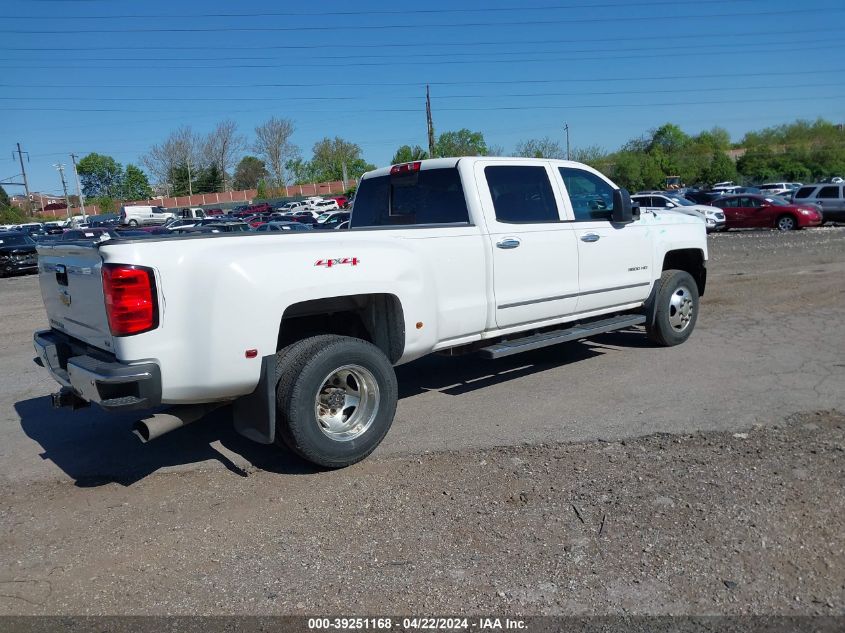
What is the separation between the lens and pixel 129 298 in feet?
13.3

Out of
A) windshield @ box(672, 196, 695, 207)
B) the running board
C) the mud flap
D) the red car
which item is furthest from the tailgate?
windshield @ box(672, 196, 695, 207)

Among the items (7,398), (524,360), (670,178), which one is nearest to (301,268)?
(524,360)

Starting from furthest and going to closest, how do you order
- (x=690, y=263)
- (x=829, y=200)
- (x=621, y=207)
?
1. (x=829, y=200)
2. (x=690, y=263)
3. (x=621, y=207)

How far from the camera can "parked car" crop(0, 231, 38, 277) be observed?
24.7m

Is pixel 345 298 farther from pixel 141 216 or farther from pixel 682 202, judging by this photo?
pixel 141 216

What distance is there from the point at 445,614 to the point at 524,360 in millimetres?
4888

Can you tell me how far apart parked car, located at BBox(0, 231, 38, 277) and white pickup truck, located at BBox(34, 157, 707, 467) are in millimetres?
22078

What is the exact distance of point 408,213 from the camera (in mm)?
6738

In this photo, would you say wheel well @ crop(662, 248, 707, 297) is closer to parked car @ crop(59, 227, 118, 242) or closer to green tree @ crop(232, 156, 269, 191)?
parked car @ crop(59, 227, 118, 242)

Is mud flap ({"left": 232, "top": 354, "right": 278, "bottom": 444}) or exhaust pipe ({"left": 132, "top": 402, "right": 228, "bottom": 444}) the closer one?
exhaust pipe ({"left": 132, "top": 402, "right": 228, "bottom": 444})

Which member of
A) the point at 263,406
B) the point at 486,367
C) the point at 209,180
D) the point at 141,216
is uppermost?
the point at 209,180

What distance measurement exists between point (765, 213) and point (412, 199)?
958 inches

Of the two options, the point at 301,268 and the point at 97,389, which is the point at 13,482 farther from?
the point at 301,268

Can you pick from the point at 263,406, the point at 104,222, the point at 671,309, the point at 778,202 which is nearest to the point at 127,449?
the point at 263,406
